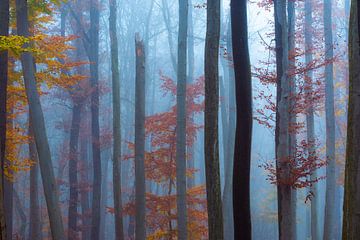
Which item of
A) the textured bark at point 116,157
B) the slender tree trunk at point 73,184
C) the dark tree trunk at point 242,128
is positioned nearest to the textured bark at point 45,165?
the textured bark at point 116,157

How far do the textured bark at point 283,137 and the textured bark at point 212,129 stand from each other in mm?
1604

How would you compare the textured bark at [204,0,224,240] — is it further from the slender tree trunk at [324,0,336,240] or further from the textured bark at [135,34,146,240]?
the slender tree trunk at [324,0,336,240]

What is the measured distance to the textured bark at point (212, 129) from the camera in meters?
8.27

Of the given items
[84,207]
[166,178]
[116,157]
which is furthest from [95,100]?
[166,178]

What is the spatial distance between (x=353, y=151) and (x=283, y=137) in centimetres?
344

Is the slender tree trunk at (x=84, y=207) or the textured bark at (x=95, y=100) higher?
A: the textured bark at (x=95, y=100)

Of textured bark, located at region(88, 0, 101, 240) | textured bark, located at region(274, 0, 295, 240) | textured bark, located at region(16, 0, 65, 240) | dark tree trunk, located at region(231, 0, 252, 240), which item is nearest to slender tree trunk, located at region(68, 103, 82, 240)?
textured bark, located at region(88, 0, 101, 240)

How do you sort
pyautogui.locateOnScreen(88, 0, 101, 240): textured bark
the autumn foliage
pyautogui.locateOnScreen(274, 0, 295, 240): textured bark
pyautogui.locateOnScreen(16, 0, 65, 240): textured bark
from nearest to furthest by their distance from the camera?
pyautogui.locateOnScreen(274, 0, 295, 240): textured bark → pyautogui.locateOnScreen(16, 0, 65, 240): textured bark → the autumn foliage → pyautogui.locateOnScreen(88, 0, 101, 240): textured bark

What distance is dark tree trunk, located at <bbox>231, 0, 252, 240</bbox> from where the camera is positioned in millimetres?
7852

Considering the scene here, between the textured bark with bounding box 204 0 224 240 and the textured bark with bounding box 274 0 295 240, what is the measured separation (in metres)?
1.60

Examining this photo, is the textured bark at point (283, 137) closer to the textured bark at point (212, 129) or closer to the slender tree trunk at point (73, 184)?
the textured bark at point (212, 129)

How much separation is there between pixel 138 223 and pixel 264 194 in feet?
85.3

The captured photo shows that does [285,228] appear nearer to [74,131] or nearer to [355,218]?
[355,218]

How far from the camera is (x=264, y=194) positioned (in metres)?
37.3
